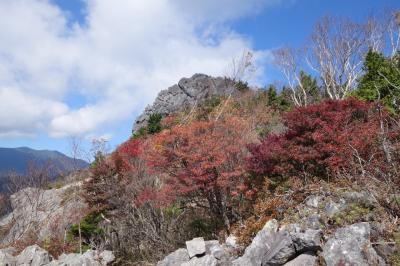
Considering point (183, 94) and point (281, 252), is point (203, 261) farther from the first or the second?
point (183, 94)

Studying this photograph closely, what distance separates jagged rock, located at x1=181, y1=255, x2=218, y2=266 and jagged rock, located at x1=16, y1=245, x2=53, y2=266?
5.35m

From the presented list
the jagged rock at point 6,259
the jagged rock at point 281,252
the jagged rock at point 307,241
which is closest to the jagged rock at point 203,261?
the jagged rock at point 281,252

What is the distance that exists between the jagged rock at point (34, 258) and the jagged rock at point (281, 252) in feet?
24.2

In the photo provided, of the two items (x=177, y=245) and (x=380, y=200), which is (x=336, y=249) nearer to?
(x=380, y=200)

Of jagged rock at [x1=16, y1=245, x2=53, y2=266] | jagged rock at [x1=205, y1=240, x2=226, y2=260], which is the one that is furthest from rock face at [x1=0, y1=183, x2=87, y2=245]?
jagged rock at [x1=205, y1=240, x2=226, y2=260]

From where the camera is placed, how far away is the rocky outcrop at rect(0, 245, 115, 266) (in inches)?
401

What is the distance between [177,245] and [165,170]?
2236mm

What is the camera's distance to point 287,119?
9062 mm

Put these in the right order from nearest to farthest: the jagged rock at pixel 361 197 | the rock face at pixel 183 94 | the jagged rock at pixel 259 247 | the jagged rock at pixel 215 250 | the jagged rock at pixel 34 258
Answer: the jagged rock at pixel 361 197, the jagged rock at pixel 259 247, the jagged rock at pixel 215 250, the jagged rock at pixel 34 258, the rock face at pixel 183 94

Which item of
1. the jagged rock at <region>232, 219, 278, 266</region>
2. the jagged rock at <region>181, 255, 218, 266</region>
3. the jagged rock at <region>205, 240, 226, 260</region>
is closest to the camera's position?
the jagged rock at <region>232, 219, 278, 266</region>

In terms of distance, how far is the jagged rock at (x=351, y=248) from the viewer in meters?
5.44

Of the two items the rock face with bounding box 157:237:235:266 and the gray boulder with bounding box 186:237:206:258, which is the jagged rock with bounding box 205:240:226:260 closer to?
the rock face with bounding box 157:237:235:266

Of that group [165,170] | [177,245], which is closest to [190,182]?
[165,170]

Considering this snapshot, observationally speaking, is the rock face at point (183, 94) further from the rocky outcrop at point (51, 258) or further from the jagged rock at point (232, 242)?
the jagged rock at point (232, 242)
